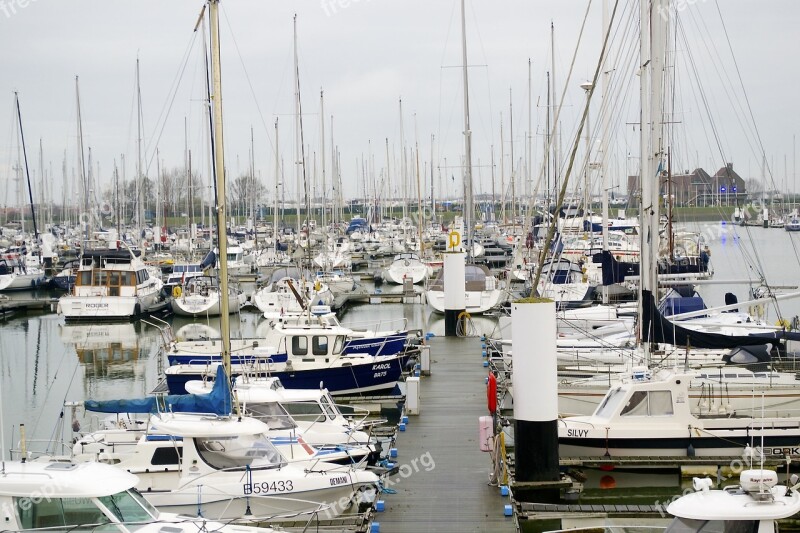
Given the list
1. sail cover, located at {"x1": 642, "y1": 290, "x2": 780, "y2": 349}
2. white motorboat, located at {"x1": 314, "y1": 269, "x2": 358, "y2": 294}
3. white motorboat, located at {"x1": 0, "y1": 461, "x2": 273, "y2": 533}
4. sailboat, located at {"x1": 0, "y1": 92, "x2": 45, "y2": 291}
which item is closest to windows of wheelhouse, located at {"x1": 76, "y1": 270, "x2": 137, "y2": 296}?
white motorboat, located at {"x1": 314, "y1": 269, "x2": 358, "y2": 294}

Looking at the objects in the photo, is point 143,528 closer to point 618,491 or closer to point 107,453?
point 107,453

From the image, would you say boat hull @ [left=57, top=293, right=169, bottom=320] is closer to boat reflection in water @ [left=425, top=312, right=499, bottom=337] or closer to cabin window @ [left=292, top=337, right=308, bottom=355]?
boat reflection in water @ [left=425, top=312, right=499, bottom=337]

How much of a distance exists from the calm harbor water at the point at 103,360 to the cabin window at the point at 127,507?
678cm

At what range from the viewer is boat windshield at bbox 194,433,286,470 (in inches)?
659

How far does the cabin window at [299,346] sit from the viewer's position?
2748cm

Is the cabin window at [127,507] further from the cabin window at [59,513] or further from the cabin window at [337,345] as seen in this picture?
the cabin window at [337,345]

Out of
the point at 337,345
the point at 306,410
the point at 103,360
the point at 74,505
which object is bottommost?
the point at 103,360

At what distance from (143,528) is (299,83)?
35.3m

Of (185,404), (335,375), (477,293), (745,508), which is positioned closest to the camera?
(745,508)

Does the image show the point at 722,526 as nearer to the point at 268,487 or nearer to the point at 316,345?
the point at 268,487

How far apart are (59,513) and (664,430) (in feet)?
39.0

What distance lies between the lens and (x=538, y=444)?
16.5 meters

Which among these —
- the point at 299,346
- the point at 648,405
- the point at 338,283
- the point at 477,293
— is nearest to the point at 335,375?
the point at 299,346

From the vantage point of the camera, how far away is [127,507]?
12797mm
